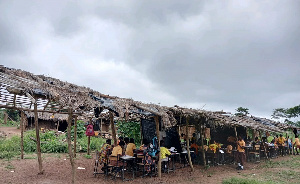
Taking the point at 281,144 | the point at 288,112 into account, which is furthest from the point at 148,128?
the point at 288,112

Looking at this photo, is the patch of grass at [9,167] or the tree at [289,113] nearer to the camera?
the patch of grass at [9,167]

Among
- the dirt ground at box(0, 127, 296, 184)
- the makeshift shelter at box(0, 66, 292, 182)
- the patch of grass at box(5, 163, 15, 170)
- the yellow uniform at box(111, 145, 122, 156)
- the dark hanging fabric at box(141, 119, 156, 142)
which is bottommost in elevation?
the dirt ground at box(0, 127, 296, 184)

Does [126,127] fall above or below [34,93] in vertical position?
below

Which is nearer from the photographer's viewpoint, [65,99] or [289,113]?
[65,99]

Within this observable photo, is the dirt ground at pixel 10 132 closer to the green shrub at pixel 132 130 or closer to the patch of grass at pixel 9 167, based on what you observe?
the green shrub at pixel 132 130

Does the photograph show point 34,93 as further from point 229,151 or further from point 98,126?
point 98,126

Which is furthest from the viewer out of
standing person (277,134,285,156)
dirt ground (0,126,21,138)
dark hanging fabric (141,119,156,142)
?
dirt ground (0,126,21,138)

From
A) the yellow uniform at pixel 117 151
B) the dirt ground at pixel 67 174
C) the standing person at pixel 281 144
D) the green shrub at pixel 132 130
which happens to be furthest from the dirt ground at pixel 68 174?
the standing person at pixel 281 144

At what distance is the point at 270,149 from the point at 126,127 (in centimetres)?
1030

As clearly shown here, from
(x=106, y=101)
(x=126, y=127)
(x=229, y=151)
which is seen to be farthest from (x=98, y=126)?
(x=106, y=101)

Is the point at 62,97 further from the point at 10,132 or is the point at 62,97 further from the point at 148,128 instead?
the point at 10,132

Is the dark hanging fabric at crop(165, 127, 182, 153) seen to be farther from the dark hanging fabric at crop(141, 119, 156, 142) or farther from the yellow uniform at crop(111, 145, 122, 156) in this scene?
the yellow uniform at crop(111, 145, 122, 156)

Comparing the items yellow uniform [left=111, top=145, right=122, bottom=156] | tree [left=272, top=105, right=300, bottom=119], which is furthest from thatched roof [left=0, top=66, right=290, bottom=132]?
tree [left=272, top=105, right=300, bottom=119]

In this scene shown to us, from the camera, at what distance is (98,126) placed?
2295 centimetres
